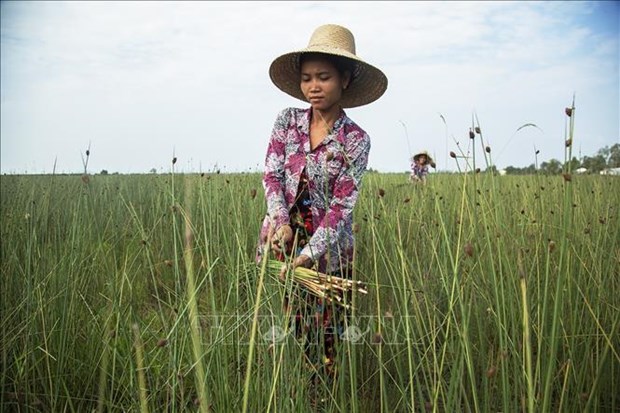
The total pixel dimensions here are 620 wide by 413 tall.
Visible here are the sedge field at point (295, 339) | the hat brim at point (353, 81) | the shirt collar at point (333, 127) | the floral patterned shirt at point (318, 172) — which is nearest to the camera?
the sedge field at point (295, 339)

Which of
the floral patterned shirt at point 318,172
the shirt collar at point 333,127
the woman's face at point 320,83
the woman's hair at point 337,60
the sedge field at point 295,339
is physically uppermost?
the woman's hair at point 337,60

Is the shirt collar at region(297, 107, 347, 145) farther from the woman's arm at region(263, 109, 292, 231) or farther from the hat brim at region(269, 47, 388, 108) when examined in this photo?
the hat brim at region(269, 47, 388, 108)

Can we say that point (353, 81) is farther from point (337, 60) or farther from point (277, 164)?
point (277, 164)

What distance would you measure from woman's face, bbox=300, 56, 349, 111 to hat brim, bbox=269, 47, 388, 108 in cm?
10

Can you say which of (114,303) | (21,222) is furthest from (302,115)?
(21,222)

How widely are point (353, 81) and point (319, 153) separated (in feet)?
1.48

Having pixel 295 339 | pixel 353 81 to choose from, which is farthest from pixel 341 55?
pixel 295 339

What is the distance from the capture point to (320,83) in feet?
6.19

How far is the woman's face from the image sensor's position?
188 cm

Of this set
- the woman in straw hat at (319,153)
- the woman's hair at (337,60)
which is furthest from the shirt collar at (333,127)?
the woman's hair at (337,60)

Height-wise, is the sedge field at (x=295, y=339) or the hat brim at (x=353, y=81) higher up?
the hat brim at (x=353, y=81)

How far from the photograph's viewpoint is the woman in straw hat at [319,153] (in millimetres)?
1851

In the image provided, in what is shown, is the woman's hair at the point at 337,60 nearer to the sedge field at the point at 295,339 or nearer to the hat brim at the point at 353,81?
the hat brim at the point at 353,81

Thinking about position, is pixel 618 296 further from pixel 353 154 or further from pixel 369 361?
pixel 353 154
